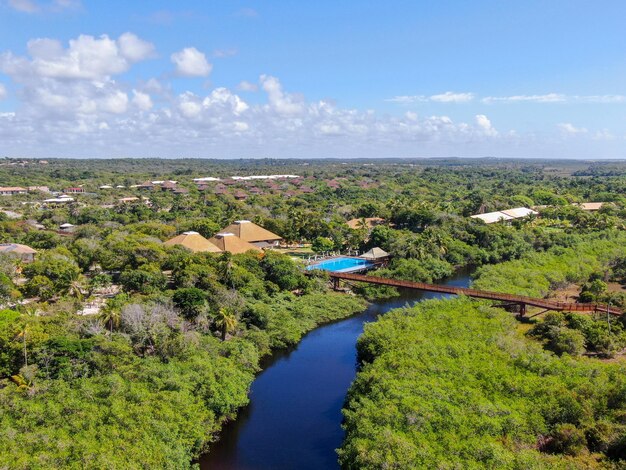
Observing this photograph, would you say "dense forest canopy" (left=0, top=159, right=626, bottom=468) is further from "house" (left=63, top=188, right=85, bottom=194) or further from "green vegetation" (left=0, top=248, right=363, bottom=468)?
"house" (left=63, top=188, right=85, bottom=194)

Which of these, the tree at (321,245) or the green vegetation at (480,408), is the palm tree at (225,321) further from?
the tree at (321,245)

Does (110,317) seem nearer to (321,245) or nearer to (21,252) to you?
(21,252)

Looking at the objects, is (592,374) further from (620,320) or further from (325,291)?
(325,291)

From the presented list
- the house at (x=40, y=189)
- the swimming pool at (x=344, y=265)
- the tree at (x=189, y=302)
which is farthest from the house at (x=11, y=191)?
the tree at (x=189, y=302)

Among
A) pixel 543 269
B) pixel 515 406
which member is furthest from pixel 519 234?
pixel 515 406

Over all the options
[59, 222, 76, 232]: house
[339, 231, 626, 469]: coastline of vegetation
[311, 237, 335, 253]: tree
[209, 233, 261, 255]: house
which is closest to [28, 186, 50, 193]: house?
[59, 222, 76, 232]: house

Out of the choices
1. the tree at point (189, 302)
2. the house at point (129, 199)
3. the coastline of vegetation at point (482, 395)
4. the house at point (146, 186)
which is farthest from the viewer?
the house at point (146, 186)

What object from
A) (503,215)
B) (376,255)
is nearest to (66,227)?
(376,255)
